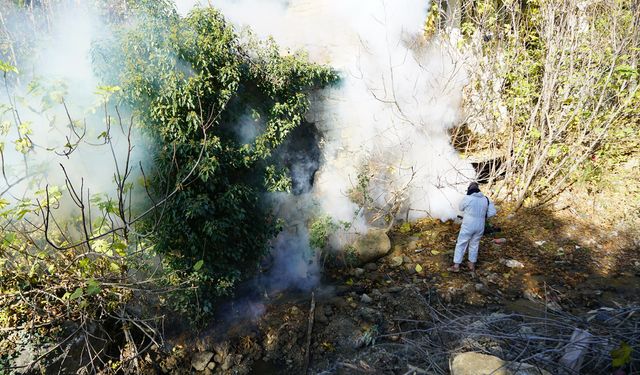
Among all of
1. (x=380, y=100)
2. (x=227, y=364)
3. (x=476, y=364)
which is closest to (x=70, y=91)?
(x=227, y=364)

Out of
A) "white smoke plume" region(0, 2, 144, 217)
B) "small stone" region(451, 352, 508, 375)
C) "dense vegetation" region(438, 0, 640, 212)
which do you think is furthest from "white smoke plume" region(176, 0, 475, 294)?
"small stone" region(451, 352, 508, 375)

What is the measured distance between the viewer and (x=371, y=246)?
6.25 metres

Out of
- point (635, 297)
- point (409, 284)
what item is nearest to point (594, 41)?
point (635, 297)

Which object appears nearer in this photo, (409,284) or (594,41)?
(409,284)

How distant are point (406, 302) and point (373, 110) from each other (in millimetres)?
3812

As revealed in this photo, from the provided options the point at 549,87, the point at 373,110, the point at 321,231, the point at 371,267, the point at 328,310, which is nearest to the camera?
the point at 328,310

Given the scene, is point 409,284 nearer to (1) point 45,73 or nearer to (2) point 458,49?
(2) point 458,49

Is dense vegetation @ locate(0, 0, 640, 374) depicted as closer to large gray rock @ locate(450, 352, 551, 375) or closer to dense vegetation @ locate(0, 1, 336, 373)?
dense vegetation @ locate(0, 1, 336, 373)

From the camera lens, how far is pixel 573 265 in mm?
5453

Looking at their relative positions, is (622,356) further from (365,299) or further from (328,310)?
(328,310)

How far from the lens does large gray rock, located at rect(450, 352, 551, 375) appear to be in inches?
91.6

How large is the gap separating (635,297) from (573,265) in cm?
92

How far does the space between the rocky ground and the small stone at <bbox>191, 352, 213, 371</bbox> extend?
0.01 metres

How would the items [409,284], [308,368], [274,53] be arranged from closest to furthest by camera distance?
[308,368] → [274,53] → [409,284]
